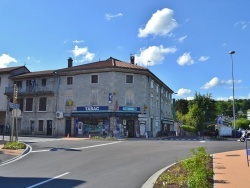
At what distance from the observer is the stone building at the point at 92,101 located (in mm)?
34969

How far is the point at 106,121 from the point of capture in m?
35.0

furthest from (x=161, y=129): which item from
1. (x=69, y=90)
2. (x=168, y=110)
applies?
(x=69, y=90)

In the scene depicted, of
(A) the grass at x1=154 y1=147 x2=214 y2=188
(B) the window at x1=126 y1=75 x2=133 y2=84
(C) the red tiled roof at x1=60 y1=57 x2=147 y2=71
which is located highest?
(C) the red tiled roof at x1=60 y1=57 x2=147 y2=71

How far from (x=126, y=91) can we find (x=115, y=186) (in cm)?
2800

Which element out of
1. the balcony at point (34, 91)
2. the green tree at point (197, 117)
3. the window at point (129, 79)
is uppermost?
the window at point (129, 79)

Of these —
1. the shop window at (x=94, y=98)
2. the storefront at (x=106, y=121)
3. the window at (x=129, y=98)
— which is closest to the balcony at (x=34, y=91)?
the storefront at (x=106, y=121)

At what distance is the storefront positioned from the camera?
34.4 metres

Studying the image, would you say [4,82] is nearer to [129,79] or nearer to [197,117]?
[129,79]

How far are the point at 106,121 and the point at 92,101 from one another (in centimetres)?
311

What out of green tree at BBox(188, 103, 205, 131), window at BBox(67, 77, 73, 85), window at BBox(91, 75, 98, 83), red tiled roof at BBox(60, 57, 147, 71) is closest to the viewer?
red tiled roof at BBox(60, 57, 147, 71)

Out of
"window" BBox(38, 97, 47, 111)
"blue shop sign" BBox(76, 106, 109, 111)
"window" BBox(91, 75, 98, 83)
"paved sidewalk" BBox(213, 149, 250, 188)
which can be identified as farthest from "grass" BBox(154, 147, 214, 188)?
"window" BBox(38, 97, 47, 111)

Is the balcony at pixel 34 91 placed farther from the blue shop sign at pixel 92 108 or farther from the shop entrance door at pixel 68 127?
the blue shop sign at pixel 92 108

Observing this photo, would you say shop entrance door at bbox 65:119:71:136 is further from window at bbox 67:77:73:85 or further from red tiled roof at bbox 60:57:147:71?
red tiled roof at bbox 60:57:147:71

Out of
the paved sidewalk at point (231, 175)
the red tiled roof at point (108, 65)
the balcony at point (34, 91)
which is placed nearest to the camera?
the paved sidewalk at point (231, 175)
